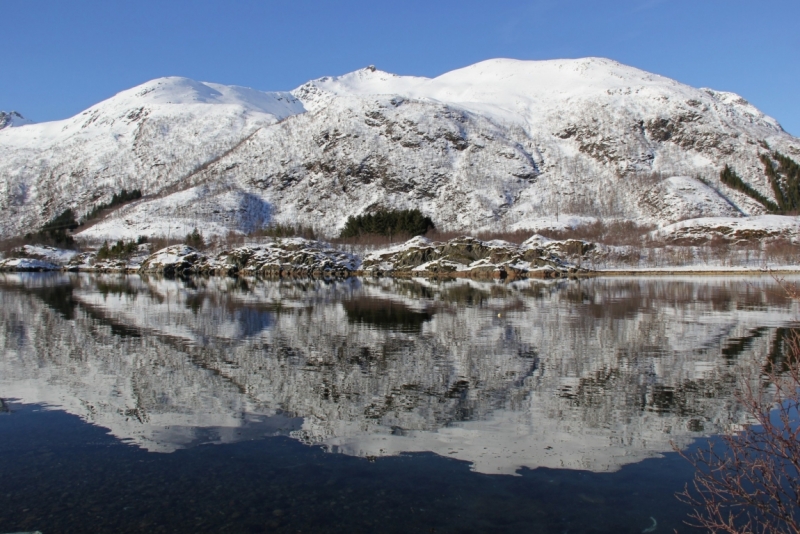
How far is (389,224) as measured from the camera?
7534 inches

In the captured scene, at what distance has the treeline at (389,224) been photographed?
614 feet

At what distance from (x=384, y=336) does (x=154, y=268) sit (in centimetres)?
13299

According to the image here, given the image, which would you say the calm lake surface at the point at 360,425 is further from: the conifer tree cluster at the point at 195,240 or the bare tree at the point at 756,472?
the conifer tree cluster at the point at 195,240

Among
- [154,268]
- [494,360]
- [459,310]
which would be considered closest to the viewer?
[494,360]

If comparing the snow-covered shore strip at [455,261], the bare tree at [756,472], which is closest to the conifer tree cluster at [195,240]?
the snow-covered shore strip at [455,261]

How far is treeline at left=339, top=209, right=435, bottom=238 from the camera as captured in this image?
18725 centimetres

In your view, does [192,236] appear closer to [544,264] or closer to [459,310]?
[544,264]

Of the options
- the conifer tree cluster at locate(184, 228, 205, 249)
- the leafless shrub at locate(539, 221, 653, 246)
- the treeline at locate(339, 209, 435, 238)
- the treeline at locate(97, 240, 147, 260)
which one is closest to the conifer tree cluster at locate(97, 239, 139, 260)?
the treeline at locate(97, 240, 147, 260)

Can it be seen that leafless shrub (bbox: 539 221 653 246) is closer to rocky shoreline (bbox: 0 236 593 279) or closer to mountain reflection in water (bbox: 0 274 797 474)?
rocky shoreline (bbox: 0 236 593 279)

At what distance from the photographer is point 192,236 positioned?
7205 inches

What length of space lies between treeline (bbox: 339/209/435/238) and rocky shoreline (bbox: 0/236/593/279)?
29304 mm

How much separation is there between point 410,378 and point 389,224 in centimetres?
17082

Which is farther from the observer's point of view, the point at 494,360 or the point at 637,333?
the point at 637,333

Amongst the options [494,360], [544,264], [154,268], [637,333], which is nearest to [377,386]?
[494,360]
